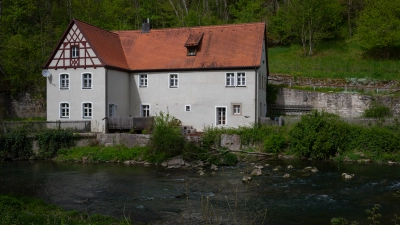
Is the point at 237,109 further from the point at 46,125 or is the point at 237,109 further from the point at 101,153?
the point at 46,125

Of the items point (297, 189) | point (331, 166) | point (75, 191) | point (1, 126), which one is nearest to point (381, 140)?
point (331, 166)

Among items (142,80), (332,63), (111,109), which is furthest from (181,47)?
(332,63)

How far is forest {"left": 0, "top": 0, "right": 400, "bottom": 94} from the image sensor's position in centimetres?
3694

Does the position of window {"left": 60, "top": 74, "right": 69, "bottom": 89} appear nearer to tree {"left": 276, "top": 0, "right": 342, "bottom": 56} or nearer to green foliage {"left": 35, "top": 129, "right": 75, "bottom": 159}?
green foliage {"left": 35, "top": 129, "right": 75, "bottom": 159}

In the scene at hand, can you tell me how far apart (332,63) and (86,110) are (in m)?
27.5

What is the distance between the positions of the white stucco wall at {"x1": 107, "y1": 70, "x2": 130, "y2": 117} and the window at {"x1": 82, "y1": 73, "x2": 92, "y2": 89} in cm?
140

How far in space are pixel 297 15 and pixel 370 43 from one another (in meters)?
9.05

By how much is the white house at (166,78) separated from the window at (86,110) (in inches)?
2.8

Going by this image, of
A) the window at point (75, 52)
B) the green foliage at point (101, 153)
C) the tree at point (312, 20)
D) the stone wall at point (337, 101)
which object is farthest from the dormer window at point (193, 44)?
the tree at point (312, 20)

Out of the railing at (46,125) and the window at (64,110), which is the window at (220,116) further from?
the window at (64,110)

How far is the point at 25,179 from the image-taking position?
1897cm

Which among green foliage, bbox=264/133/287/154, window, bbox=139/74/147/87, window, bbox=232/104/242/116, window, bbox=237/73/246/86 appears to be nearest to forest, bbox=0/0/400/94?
window, bbox=139/74/147/87

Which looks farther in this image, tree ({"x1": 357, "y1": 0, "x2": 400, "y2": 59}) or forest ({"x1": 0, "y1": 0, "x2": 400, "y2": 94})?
tree ({"x1": 357, "y1": 0, "x2": 400, "y2": 59})

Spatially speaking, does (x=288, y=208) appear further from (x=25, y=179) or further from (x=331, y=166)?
(x=25, y=179)
